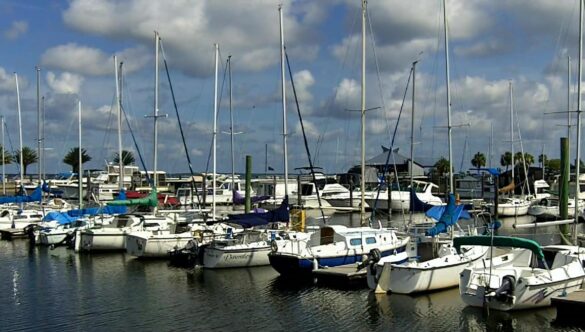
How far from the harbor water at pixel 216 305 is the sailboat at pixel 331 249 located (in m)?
0.84

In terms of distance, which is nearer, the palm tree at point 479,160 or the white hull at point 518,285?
the white hull at point 518,285

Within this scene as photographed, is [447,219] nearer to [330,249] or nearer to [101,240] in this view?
[330,249]

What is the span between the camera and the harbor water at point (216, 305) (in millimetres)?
24469

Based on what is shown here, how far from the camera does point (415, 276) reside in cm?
2808

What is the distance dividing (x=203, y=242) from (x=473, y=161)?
111 m

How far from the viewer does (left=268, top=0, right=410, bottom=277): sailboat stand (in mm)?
32812

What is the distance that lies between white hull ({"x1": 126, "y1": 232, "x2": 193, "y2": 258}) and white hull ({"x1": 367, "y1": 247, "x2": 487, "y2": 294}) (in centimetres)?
1529

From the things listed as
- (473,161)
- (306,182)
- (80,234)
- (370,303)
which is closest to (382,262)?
(370,303)

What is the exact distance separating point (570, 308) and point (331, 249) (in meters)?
12.5

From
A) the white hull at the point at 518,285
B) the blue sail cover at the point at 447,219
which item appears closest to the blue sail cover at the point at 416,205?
the blue sail cover at the point at 447,219

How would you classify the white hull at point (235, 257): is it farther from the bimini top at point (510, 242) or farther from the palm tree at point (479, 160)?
the palm tree at point (479, 160)

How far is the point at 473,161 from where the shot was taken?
141375mm

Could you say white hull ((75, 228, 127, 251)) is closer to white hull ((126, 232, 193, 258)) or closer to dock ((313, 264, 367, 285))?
white hull ((126, 232, 193, 258))

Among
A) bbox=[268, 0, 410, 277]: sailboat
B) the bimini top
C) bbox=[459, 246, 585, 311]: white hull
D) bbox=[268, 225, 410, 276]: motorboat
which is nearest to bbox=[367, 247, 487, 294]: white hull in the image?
the bimini top
